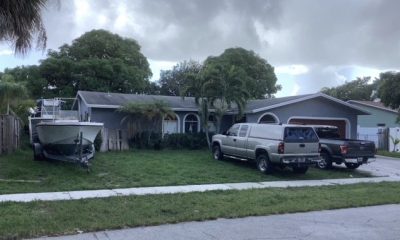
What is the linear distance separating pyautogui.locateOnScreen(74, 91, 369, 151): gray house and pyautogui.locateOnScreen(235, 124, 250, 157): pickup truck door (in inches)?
286

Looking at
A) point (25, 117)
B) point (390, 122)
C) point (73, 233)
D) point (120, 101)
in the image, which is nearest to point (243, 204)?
point (73, 233)

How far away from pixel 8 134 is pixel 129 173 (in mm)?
7513

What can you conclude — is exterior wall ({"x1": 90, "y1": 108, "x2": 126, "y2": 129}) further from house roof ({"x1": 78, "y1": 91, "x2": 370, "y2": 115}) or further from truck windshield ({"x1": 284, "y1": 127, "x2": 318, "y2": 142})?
truck windshield ({"x1": 284, "y1": 127, "x2": 318, "y2": 142})

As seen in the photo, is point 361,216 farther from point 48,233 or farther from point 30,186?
point 30,186

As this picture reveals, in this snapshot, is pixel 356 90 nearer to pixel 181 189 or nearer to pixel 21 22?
pixel 181 189

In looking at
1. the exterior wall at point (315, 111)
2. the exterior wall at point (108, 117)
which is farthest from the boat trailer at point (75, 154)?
the exterior wall at point (315, 111)

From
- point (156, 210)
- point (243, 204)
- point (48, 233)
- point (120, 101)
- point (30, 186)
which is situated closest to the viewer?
point (48, 233)

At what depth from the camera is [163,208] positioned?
32.3 ft

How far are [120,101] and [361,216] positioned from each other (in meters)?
19.1

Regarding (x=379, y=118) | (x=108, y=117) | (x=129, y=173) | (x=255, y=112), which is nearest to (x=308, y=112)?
(x=255, y=112)

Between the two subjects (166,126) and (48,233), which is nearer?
(48,233)

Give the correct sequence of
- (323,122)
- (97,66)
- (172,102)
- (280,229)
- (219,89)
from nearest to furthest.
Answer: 1. (280,229)
2. (219,89)
3. (323,122)
4. (172,102)
5. (97,66)

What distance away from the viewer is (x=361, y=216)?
9805 millimetres

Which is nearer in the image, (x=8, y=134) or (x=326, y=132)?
(x=8, y=134)
